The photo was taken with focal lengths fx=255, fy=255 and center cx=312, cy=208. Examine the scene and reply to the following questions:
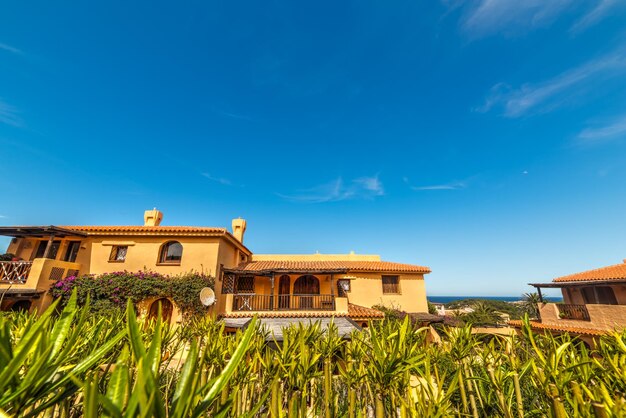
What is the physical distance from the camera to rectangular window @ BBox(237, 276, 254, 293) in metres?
17.8

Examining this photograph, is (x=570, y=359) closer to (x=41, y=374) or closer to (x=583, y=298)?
(x=41, y=374)

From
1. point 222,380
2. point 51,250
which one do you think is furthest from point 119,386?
point 51,250

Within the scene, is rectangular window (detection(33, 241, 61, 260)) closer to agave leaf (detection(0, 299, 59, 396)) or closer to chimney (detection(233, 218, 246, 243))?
chimney (detection(233, 218, 246, 243))

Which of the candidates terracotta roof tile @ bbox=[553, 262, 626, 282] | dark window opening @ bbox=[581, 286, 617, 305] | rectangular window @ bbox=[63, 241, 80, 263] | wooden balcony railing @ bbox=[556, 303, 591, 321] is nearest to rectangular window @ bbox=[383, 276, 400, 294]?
wooden balcony railing @ bbox=[556, 303, 591, 321]

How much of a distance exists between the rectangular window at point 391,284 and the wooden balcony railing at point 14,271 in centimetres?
2080

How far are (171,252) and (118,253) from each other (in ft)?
10.1

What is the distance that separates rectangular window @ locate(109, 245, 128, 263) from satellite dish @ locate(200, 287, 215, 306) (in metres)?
5.72

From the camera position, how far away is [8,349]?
4.12ft

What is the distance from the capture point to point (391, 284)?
1955cm

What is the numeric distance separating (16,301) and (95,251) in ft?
12.5

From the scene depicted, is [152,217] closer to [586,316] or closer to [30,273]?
[30,273]

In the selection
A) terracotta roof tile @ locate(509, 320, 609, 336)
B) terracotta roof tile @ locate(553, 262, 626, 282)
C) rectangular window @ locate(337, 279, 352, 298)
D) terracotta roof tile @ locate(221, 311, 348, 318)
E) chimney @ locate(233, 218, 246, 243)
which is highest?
chimney @ locate(233, 218, 246, 243)

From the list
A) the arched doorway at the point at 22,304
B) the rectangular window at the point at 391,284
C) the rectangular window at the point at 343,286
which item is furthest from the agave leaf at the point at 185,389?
the rectangular window at the point at 391,284

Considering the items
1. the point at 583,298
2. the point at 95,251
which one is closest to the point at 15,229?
the point at 95,251
